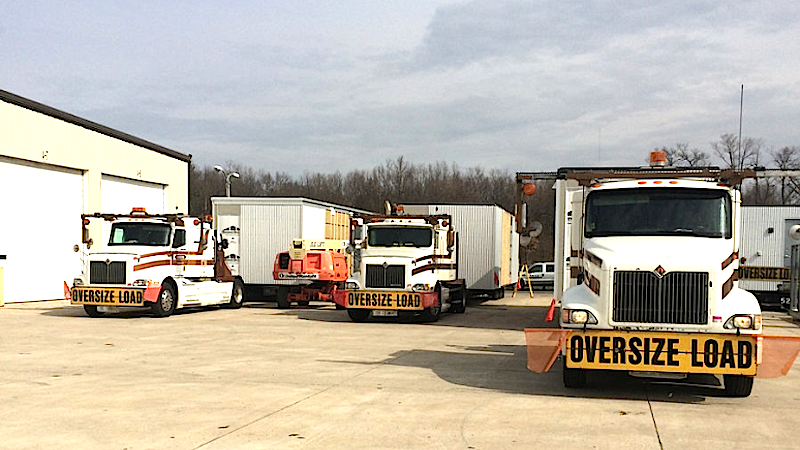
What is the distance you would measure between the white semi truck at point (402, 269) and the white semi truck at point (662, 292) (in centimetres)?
953

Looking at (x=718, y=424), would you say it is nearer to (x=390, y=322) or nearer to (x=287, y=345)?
(x=287, y=345)

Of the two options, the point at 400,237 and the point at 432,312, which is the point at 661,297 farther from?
the point at 400,237

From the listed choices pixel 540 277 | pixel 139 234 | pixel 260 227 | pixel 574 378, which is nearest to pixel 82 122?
pixel 260 227

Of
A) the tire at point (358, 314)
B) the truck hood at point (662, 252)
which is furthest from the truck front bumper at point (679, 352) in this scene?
the tire at point (358, 314)

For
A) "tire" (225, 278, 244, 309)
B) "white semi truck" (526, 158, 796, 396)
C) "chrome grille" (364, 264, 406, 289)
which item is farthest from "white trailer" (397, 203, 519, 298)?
"white semi truck" (526, 158, 796, 396)

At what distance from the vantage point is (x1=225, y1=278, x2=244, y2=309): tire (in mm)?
25016

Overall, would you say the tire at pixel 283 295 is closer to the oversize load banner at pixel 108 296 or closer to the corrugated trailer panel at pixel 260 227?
the corrugated trailer panel at pixel 260 227

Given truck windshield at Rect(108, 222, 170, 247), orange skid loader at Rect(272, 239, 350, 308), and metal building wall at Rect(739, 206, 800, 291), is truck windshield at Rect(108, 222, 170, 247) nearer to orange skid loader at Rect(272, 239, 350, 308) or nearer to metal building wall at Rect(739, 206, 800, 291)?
orange skid loader at Rect(272, 239, 350, 308)

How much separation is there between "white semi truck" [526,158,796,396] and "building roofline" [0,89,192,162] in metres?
21.5

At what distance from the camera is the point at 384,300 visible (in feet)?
63.9

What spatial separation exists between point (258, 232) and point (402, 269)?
8.95 meters

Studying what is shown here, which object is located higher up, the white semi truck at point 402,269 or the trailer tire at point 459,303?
the white semi truck at point 402,269

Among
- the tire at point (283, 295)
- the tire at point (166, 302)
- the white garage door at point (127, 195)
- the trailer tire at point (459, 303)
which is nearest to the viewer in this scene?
the tire at point (166, 302)

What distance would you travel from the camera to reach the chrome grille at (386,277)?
773 inches
